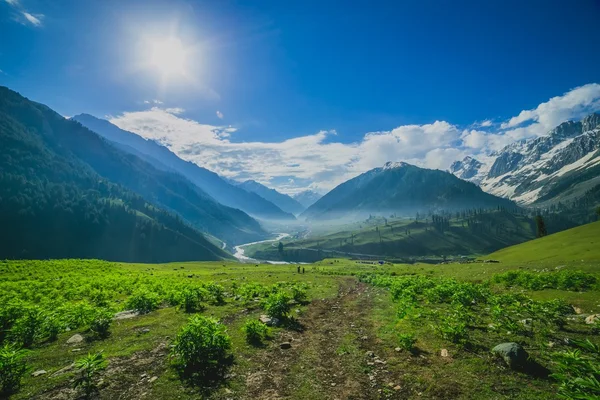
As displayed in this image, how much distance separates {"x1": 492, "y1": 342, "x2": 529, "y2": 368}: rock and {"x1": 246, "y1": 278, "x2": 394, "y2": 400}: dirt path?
214 inches

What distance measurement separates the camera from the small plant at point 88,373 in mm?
11461

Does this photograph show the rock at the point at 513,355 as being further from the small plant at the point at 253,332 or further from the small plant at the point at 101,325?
the small plant at the point at 101,325

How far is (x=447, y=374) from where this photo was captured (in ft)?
41.0

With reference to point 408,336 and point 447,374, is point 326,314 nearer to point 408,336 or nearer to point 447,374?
point 408,336

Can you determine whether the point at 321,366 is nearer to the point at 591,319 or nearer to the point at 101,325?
the point at 101,325

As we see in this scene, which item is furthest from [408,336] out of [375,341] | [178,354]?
[178,354]

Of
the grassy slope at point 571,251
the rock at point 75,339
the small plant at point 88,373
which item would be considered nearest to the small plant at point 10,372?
the small plant at point 88,373

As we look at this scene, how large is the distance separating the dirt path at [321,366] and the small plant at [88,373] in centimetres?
639

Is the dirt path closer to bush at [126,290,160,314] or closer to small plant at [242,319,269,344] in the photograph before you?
small plant at [242,319,269,344]

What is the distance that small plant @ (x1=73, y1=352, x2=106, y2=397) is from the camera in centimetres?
1146

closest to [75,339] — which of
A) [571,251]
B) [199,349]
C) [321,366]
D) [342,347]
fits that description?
[199,349]

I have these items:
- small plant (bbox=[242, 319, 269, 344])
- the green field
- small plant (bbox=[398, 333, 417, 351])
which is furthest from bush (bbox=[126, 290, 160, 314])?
small plant (bbox=[398, 333, 417, 351])

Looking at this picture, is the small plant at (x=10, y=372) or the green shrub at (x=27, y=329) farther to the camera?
the green shrub at (x=27, y=329)

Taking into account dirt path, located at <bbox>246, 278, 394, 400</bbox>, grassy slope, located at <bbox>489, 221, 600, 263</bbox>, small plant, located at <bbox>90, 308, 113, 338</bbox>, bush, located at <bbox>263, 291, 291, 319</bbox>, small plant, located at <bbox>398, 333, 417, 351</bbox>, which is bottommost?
grassy slope, located at <bbox>489, 221, 600, 263</bbox>
